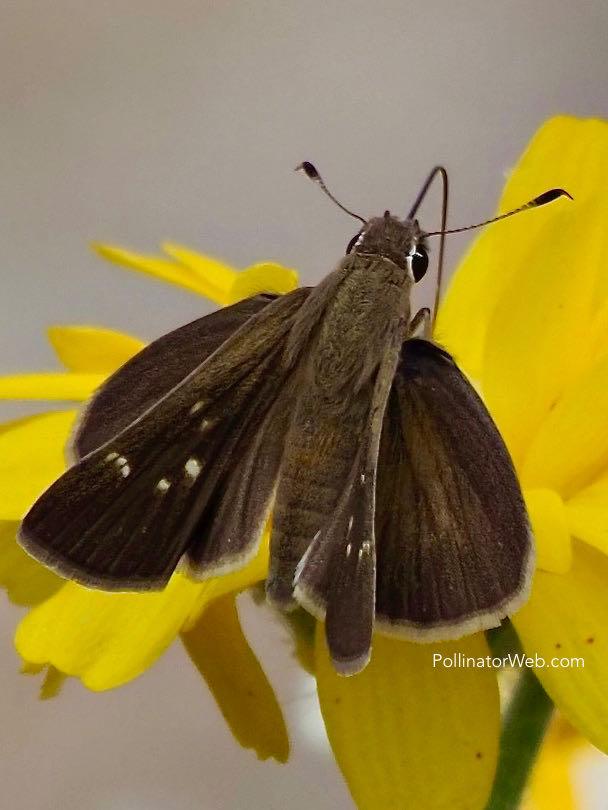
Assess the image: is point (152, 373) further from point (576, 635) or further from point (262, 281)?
point (576, 635)

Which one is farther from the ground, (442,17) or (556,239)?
(442,17)

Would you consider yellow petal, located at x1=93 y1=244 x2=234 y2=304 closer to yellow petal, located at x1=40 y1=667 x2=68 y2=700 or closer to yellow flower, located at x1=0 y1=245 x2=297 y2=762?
yellow flower, located at x1=0 y1=245 x2=297 y2=762

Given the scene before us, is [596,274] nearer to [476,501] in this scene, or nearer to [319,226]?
[476,501]

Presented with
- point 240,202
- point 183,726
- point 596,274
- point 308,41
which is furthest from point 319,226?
point 596,274

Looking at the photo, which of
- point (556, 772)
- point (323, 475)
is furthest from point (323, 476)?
point (556, 772)

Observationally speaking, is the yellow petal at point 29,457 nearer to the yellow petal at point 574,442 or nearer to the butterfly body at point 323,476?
the butterfly body at point 323,476
